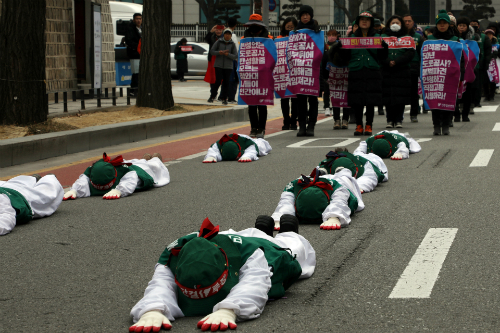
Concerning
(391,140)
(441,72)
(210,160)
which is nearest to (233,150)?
(210,160)

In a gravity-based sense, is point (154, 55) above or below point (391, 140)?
above

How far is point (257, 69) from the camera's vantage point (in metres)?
13.0

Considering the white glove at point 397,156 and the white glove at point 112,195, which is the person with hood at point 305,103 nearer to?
the white glove at point 397,156

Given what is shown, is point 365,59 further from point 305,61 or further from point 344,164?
point 344,164

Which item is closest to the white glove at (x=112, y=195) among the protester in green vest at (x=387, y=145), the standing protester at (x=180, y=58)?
the protester in green vest at (x=387, y=145)

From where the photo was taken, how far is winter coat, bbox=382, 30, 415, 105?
13.9m

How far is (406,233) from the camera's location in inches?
227

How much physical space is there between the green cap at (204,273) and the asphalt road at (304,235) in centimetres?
13

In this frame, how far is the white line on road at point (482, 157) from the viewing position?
30.7 feet

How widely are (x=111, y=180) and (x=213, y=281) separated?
416 centimetres

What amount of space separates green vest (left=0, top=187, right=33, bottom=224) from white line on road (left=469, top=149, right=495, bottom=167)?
17.4 feet

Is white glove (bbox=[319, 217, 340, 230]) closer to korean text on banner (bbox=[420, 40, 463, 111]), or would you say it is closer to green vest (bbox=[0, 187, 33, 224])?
green vest (bbox=[0, 187, 33, 224])

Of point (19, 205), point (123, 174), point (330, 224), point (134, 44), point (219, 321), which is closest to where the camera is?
Answer: point (219, 321)

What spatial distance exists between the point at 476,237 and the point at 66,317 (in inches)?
118
